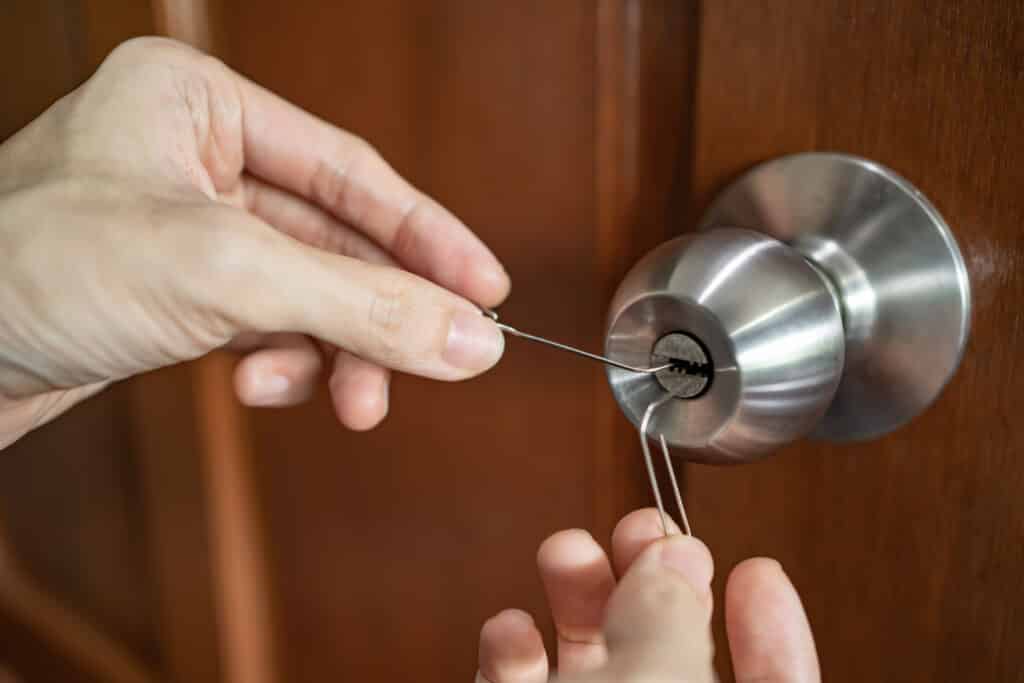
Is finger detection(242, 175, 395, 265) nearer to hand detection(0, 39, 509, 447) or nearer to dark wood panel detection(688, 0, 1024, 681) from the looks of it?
hand detection(0, 39, 509, 447)

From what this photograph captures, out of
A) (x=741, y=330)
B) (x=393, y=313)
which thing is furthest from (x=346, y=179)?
(x=741, y=330)

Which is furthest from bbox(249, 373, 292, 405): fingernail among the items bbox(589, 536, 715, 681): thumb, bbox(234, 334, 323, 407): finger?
bbox(589, 536, 715, 681): thumb

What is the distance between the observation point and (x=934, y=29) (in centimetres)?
22

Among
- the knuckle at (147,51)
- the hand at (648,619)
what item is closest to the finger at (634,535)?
the hand at (648,619)

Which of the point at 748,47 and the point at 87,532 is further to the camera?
the point at 87,532

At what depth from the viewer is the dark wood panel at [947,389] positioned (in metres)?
0.22

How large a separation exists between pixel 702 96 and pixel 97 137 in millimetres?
211

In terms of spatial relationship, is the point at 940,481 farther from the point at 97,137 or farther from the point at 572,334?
the point at 97,137

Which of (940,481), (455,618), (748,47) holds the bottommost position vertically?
(455,618)

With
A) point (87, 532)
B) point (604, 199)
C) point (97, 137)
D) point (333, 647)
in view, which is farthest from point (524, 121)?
point (87, 532)

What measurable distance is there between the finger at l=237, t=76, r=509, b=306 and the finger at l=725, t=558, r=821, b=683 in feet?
0.49

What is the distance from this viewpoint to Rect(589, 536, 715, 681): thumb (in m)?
0.18

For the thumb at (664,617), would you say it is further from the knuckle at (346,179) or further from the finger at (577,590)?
the knuckle at (346,179)

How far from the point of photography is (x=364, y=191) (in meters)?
0.38
